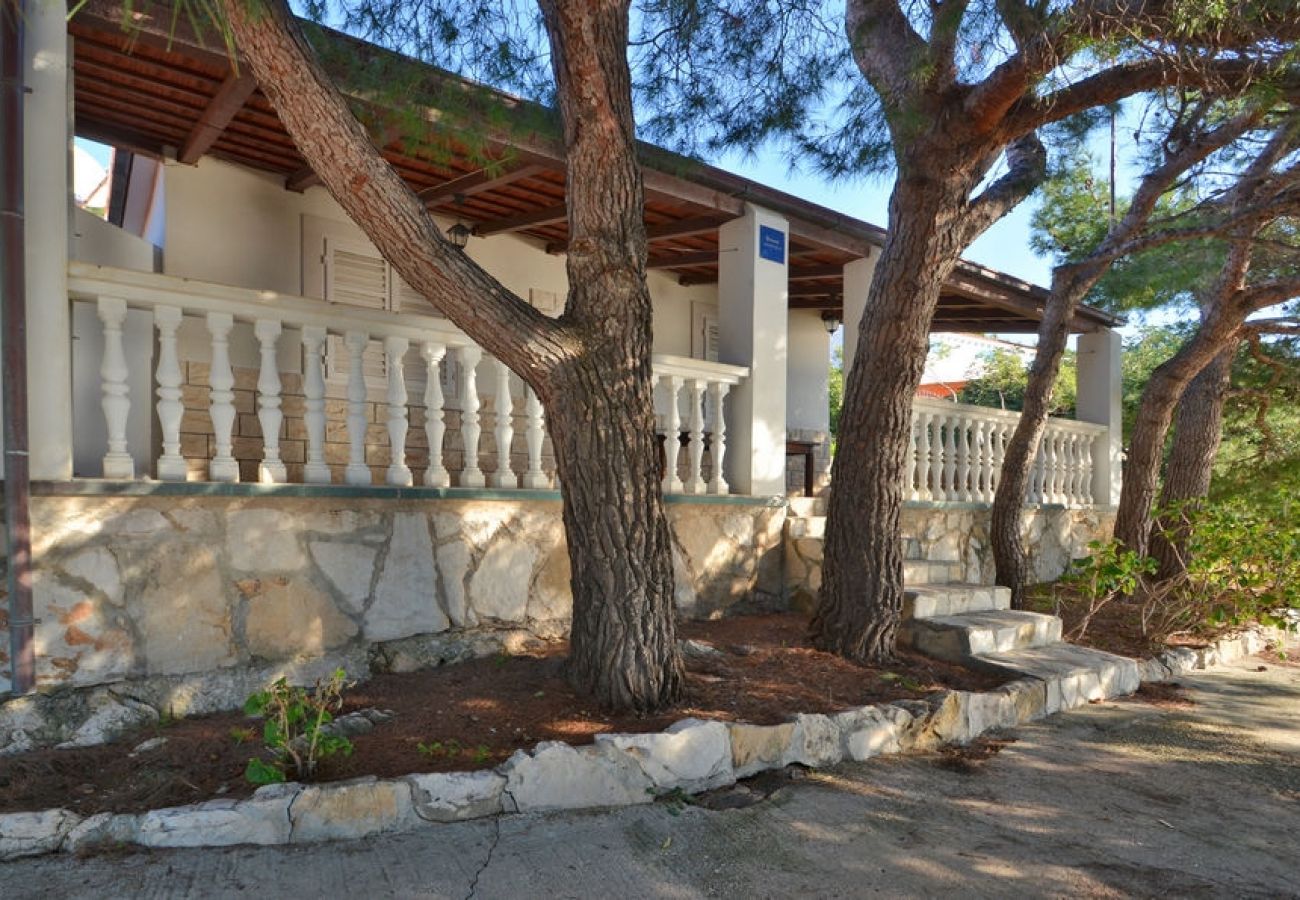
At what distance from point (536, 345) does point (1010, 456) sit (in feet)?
14.5

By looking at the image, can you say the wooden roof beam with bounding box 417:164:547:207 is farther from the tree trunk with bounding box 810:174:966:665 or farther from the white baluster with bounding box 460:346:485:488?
the tree trunk with bounding box 810:174:966:665

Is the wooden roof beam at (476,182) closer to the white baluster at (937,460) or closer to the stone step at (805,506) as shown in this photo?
the stone step at (805,506)

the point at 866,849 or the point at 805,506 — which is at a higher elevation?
the point at 805,506

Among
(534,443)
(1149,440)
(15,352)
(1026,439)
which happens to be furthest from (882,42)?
(1149,440)

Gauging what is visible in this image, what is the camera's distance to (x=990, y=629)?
501cm

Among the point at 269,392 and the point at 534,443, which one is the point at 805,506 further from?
the point at 269,392

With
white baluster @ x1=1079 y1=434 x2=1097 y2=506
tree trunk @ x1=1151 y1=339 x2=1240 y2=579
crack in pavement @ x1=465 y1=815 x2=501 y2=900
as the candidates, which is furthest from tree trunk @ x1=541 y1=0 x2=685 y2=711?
white baluster @ x1=1079 y1=434 x2=1097 y2=506

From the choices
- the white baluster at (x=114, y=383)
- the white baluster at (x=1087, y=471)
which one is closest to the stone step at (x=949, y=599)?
the white baluster at (x=1087, y=471)

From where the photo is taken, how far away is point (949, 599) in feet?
17.8

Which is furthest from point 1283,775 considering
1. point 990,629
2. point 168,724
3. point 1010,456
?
point 168,724

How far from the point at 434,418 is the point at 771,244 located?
2.94 metres

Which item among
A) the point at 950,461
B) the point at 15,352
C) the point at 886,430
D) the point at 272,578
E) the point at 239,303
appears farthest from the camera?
the point at 950,461

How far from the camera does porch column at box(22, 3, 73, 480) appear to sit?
3.38m

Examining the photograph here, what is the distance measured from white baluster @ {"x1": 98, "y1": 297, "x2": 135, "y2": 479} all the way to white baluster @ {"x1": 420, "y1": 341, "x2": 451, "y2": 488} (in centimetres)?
135
